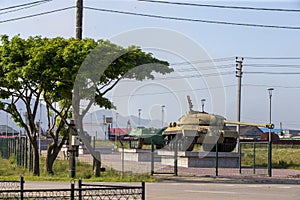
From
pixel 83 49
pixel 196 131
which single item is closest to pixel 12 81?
pixel 83 49

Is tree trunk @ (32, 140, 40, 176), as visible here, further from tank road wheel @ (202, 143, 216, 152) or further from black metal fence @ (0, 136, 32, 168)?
tank road wheel @ (202, 143, 216, 152)

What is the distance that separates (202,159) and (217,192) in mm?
14926

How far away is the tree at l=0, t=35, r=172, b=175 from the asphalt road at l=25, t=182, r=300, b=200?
14.6ft

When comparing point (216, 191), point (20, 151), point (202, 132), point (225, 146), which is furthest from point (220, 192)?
point (225, 146)

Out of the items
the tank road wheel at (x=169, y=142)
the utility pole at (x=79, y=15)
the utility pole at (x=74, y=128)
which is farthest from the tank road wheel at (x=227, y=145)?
the utility pole at (x=79, y=15)

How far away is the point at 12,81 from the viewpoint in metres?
26.8

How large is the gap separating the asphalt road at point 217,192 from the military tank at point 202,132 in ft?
46.1

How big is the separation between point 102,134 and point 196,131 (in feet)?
59.2

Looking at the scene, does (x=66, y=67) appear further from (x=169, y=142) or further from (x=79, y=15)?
(x=169, y=142)

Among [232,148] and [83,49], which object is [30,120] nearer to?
[83,49]

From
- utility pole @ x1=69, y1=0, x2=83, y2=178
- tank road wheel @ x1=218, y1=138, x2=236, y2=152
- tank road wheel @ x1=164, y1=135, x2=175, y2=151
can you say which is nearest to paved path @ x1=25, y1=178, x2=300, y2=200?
utility pole @ x1=69, y1=0, x2=83, y2=178

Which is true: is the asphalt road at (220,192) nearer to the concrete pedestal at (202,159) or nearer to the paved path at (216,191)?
the paved path at (216,191)

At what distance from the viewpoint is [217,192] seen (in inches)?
833

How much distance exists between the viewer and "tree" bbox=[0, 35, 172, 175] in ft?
85.0
